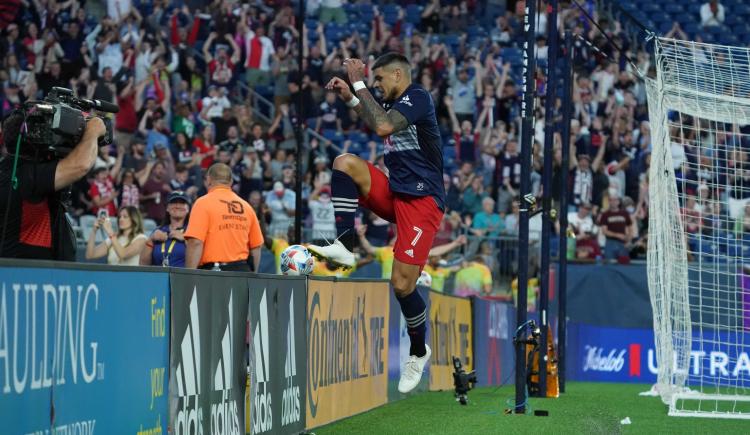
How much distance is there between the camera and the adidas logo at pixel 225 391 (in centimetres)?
725

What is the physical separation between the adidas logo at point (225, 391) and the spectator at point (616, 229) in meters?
14.6

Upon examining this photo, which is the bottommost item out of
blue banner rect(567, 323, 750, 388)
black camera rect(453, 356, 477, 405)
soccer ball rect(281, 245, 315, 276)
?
blue banner rect(567, 323, 750, 388)

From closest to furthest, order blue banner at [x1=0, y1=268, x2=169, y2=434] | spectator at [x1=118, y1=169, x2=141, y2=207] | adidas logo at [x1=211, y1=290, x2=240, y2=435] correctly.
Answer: blue banner at [x1=0, y1=268, x2=169, y2=434], adidas logo at [x1=211, y1=290, x2=240, y2=435], spectator at [x1=118, y1=169, x2=141, y2=207]

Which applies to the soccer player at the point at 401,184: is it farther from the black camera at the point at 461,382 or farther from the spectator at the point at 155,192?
the spectator at the point at 155,192

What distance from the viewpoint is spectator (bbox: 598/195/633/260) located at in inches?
843

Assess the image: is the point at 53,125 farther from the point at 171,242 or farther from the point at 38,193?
the point at 171,242

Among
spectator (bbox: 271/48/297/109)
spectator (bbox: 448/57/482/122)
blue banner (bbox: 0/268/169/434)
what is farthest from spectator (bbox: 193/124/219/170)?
blue banner (bbox: 0/268/169/434)

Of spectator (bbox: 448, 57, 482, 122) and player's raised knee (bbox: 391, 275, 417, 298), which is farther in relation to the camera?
spectator (bbox: 448, 57, 482, 122)

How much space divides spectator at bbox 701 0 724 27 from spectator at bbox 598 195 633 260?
7.78 m

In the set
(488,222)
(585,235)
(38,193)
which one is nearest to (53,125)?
(38,193)

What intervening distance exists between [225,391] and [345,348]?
329 centimetres

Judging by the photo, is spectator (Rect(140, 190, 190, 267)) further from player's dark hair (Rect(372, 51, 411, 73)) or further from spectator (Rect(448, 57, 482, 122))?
spectator (Rect(448, 57, 482, 122))

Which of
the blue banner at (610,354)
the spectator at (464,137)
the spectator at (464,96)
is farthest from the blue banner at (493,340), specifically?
the spectator at (464,96)

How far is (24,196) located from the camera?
7.16 meters
